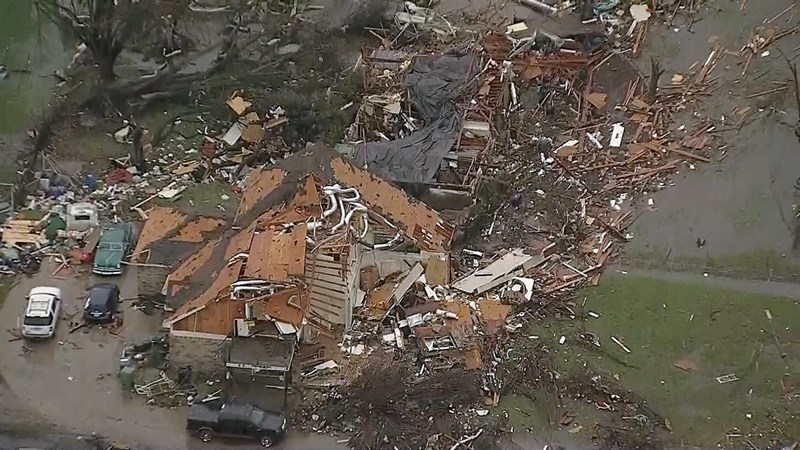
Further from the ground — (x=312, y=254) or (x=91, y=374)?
(x=312, y=254)

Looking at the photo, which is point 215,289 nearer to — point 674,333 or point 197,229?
point 197,229

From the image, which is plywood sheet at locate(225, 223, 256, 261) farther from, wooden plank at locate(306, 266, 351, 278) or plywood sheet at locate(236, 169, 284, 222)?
wooden plank at locate(306, 266, 351, 278)

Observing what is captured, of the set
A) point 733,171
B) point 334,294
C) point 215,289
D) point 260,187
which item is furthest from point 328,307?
point 733,171

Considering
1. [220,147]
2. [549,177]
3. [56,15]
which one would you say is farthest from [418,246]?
[56,15]

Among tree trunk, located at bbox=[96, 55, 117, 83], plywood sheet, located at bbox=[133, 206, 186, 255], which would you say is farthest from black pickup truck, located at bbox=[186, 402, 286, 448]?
tree trunk, located at bbox=[96, 55, 117, 83]

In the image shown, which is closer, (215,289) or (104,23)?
(215,289)

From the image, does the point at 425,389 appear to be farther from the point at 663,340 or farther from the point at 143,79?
the point at 143,79
